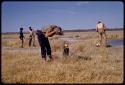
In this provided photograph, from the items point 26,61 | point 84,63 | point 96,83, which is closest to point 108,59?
point 84,63

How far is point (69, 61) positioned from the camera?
978 cm

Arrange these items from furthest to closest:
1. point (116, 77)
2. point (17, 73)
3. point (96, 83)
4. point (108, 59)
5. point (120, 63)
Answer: point (108, 59) → point (120, 63) → point (17, 73) → point (116, 77) → point (96, 83)

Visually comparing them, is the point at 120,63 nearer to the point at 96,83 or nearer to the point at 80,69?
the point at 80,69

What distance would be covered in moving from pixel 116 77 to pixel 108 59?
8.85 feet

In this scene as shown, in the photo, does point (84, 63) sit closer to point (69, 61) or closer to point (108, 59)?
point (69, 61)

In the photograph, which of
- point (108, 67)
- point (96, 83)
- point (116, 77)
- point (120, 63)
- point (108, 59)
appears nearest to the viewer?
point (96, 83)

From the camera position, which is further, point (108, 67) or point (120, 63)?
point (120, 63)

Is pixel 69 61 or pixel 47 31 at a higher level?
pixel 47 31

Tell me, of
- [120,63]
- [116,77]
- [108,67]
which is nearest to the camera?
[116,77]

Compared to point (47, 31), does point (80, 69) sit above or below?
below

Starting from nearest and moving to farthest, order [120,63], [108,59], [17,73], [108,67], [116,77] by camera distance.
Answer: [116,77]
[17,73]
[108,67]
[120,63]
[108,59]

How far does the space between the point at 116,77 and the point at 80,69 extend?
1223 millimetres

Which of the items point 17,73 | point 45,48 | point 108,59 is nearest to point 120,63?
point 108,59

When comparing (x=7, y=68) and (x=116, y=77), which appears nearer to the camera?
(x=116, y=77)
